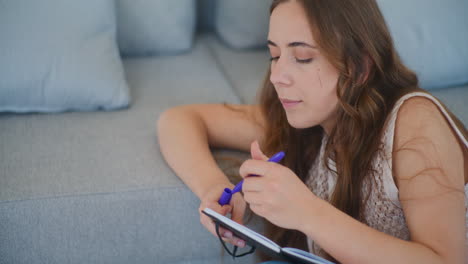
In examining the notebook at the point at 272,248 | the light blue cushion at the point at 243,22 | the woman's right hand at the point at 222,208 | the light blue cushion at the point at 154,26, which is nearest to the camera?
the notebook at the point at 272,248

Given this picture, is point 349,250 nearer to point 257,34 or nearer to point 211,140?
point 211,140

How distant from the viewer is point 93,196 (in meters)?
1.12

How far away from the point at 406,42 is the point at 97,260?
1.16m

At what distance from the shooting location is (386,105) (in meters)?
1.03

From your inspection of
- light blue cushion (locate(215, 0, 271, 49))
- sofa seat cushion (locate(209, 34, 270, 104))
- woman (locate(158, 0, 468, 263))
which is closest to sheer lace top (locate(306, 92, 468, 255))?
woman (locate(158, 0, 468, 263))

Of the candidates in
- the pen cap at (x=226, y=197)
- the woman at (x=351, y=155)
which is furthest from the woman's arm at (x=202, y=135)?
the pen cap at (x=226, y=197)

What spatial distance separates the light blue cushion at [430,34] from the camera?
5.15 feet

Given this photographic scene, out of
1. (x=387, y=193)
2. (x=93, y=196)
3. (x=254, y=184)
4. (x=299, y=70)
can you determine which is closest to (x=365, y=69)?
(x=299, y=70)

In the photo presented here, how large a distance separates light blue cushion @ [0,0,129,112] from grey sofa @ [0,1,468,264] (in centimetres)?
5

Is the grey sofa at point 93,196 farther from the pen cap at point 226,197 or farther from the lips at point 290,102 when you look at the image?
the lips at point 290,102

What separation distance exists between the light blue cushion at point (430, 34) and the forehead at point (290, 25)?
666 millimetres

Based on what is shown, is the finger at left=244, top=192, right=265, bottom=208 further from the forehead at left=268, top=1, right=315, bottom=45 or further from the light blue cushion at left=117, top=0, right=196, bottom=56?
the light blue cushion at left=117, top=0, right=196, bottom=56

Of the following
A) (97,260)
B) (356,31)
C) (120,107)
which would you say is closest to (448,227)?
(356,31)

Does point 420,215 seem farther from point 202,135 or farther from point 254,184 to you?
point 202,135
